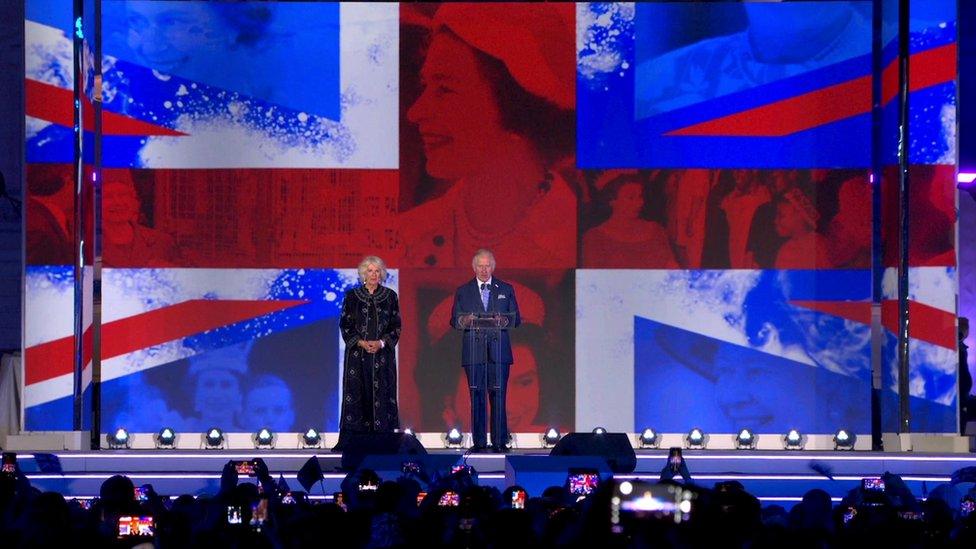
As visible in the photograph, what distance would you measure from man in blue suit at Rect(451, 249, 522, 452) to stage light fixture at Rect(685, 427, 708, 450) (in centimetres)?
177

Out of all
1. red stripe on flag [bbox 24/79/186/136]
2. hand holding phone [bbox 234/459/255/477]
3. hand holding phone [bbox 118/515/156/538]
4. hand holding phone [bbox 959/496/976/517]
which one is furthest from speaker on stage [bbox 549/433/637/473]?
hand holding phone [bbox 118/515/156/538]

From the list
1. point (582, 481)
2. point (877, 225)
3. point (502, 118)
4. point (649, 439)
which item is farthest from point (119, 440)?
point (582, 481)

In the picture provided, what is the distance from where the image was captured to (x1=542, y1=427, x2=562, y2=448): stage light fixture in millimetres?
11297

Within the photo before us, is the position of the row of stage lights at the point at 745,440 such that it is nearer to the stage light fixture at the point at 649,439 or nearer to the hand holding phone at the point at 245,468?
the stage light fixture at the point at 649,439

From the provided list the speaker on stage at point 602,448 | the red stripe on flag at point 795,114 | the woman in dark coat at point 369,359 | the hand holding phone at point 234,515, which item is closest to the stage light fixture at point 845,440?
the red stripe on flag at point 795,114

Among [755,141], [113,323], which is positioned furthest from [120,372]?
[755,141]

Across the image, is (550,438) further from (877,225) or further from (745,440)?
(877,225)

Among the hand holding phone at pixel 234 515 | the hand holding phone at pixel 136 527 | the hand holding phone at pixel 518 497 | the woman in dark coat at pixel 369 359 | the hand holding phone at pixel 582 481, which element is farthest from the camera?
the woman in dark coat at pixel 369 359

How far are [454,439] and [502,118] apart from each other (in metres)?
2.40

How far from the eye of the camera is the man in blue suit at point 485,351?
10078 millimetres

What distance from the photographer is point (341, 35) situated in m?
11.5

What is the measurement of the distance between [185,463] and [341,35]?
3568mm

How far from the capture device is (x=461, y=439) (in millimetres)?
11320

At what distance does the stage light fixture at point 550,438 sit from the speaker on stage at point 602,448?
2.41 meters
